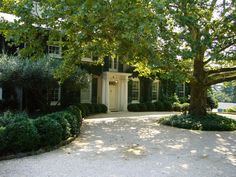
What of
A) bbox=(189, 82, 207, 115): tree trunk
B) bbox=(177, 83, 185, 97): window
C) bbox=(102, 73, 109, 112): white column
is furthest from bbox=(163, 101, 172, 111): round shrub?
bbox=(189, 82, 207, 115): tree trunk

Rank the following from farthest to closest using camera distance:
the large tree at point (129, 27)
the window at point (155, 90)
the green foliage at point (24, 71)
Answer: the window at point (155, 90) < the green foliage at point (24, 71) < the large tree at point (129, 27)

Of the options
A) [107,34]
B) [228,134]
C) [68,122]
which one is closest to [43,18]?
[107,34]

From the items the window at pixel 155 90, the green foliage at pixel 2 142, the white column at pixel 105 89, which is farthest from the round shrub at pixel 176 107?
the green foliage at pixel 2 142

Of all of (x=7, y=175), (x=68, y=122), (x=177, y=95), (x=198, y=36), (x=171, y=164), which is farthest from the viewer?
(x=177, y=95)

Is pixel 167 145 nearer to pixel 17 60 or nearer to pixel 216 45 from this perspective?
pixel 216 45

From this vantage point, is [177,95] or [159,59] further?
[177,95]

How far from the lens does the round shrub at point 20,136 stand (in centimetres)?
811

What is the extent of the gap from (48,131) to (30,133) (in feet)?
2.40

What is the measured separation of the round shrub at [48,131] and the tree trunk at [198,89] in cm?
981

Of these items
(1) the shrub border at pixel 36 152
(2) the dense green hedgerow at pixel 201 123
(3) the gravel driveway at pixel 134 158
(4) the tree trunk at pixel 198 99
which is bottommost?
(3) the gravel driveway at pixel 134 158

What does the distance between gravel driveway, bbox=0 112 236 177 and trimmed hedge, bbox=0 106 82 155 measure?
0.42 meters

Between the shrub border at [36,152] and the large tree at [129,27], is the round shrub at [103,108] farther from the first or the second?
the shrub border at [36,152]

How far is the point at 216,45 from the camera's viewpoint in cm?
1129

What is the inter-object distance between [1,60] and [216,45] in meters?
10.2
